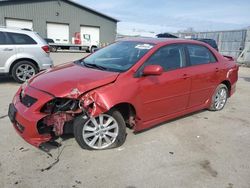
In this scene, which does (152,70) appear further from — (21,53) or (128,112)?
(21,53)

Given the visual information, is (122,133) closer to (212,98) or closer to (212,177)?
(212,177)

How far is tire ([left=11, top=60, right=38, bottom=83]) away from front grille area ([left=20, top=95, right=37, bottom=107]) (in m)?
4.50

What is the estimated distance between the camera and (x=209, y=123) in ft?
16.4

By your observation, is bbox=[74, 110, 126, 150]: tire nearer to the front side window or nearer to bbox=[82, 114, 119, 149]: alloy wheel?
bbox=[82, 114, 119, 149]: alloy wheel

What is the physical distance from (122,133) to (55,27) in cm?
2826

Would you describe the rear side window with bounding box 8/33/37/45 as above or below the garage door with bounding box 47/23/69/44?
below

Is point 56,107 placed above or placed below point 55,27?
below

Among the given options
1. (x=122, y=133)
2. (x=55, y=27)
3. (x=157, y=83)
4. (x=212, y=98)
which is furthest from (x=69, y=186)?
(x=55, y=27)

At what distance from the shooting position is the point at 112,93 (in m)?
3.48

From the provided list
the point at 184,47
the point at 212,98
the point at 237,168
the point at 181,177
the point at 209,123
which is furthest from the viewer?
the point at 212,98

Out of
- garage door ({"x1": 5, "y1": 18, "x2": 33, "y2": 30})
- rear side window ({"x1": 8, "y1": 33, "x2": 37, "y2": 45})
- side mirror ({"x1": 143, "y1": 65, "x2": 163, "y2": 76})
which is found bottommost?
side mirror ({"x1": 143, "y1": 65, "x2": 163, "y2": 76})

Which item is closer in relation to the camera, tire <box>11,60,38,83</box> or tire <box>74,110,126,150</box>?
tire <box>74,110,126,150</box>

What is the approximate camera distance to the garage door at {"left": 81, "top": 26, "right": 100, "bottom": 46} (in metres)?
31.3

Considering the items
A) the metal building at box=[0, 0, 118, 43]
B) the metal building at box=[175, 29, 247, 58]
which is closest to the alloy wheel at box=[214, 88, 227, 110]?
the metal building at box=[175, 29, 247, 58]
